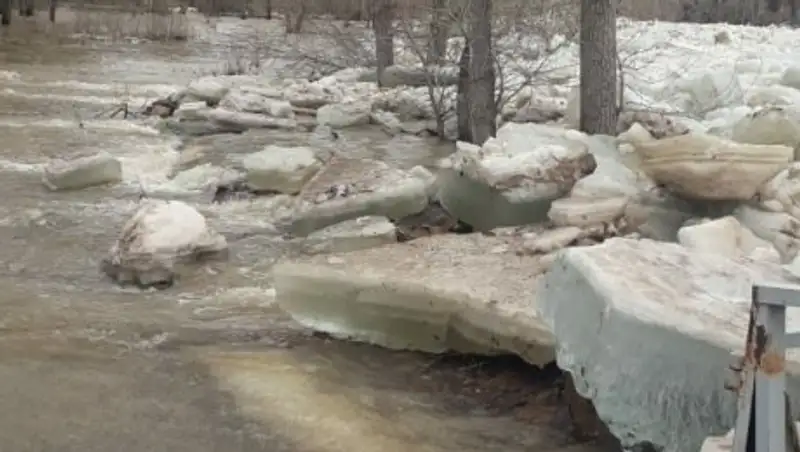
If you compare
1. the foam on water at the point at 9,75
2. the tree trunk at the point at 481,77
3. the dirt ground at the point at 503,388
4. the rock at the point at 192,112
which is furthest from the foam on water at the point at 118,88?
the dirt ground at the point at 503,388

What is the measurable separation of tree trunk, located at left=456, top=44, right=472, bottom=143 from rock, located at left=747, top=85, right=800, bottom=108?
286cm

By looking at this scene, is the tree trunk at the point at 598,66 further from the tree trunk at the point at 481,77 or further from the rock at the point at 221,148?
the rock at the point at 221,148

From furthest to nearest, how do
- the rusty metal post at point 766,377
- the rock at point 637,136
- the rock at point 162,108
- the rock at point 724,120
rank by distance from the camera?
the rock at point 162,108, the rock at point 724,120, the rock at point 637,136, the rusty metal post at point 766,377

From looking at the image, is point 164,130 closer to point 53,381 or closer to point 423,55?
point 423,55

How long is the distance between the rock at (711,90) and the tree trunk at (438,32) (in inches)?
108

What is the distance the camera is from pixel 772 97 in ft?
36.0

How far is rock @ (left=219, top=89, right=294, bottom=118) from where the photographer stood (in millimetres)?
14180

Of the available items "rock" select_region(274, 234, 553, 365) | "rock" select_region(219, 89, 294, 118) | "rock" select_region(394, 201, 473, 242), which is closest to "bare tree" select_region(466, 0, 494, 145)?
"rock" select_region(394, 201, 473, 242)

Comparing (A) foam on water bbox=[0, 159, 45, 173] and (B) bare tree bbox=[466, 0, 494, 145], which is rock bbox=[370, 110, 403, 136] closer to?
(B) bare tree bbox=[466, 0, 494, 145]

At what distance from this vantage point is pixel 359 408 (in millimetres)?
4973

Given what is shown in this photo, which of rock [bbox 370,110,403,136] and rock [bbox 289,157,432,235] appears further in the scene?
rock [bbox 370,110,403,136]

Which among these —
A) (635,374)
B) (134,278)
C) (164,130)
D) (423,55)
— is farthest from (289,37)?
(635,374)

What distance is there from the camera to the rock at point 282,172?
31.3 feet

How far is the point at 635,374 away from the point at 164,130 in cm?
1051
